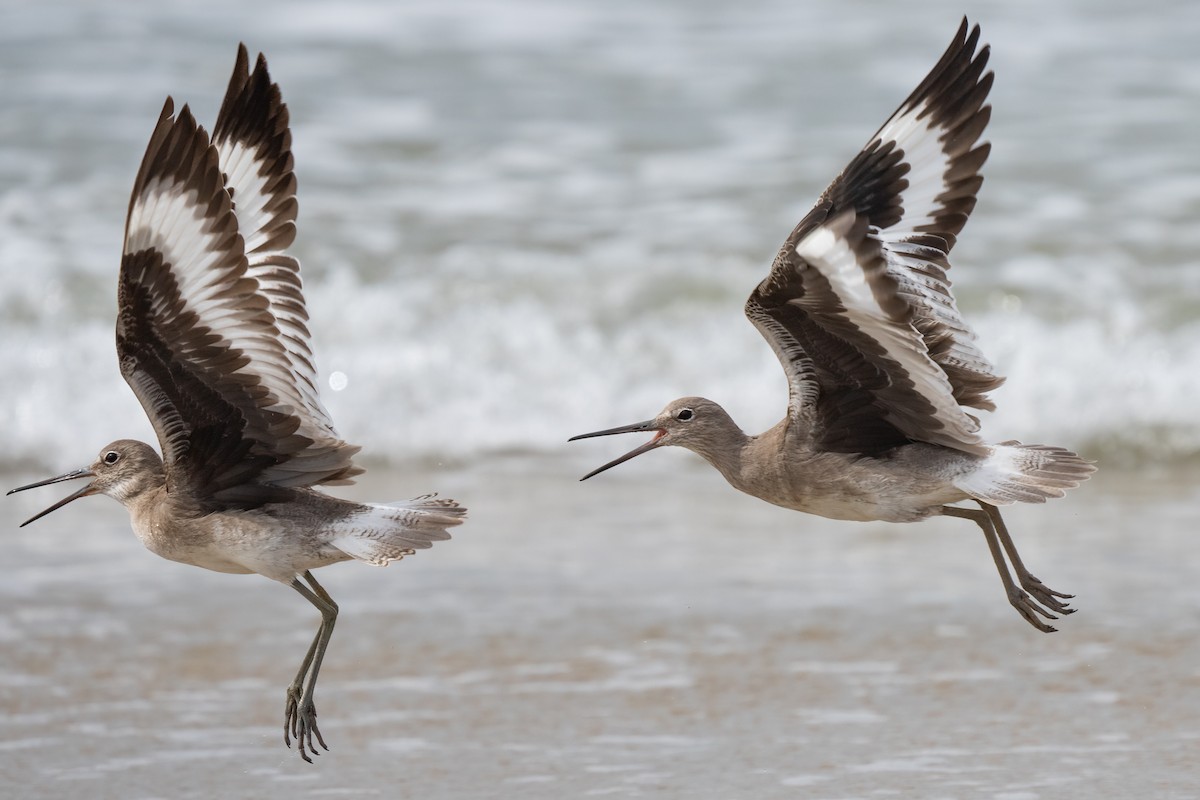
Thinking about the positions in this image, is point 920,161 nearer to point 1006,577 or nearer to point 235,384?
point 1006,577

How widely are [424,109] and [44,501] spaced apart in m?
5.45

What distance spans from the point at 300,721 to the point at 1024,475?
2127 mm

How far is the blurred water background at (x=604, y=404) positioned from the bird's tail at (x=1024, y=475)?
689 mm

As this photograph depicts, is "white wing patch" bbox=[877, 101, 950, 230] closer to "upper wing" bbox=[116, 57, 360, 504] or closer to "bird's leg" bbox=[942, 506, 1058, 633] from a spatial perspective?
"bird's leg" bbox=[942, 506, 1058, 633]

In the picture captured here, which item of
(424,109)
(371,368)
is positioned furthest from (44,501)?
(424,109)

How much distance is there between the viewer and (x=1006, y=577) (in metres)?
5.30

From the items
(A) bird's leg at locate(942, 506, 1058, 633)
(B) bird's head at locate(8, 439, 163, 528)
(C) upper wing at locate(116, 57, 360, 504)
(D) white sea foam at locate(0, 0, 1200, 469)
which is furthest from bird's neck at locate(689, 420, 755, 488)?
(D) white sea foam at locate(0, 0, 1200, 469)

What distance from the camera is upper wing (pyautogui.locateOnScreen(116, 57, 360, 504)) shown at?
4.56 metres

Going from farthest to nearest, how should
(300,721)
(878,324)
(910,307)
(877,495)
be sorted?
(877,495)
(300,721)
(910,307)
(878,324)

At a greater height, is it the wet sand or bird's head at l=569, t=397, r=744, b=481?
bird's head at l=569, t=397, r=744, b=481

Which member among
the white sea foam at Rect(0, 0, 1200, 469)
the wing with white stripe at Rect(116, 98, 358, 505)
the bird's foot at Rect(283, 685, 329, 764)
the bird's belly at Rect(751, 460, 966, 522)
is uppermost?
the white sea foam at Rect(0, 0, 1200, 469)

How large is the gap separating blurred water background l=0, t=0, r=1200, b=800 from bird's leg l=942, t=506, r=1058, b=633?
31 centimetres

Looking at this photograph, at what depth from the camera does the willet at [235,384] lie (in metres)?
4.60

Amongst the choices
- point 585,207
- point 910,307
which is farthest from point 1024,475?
point 585,207
